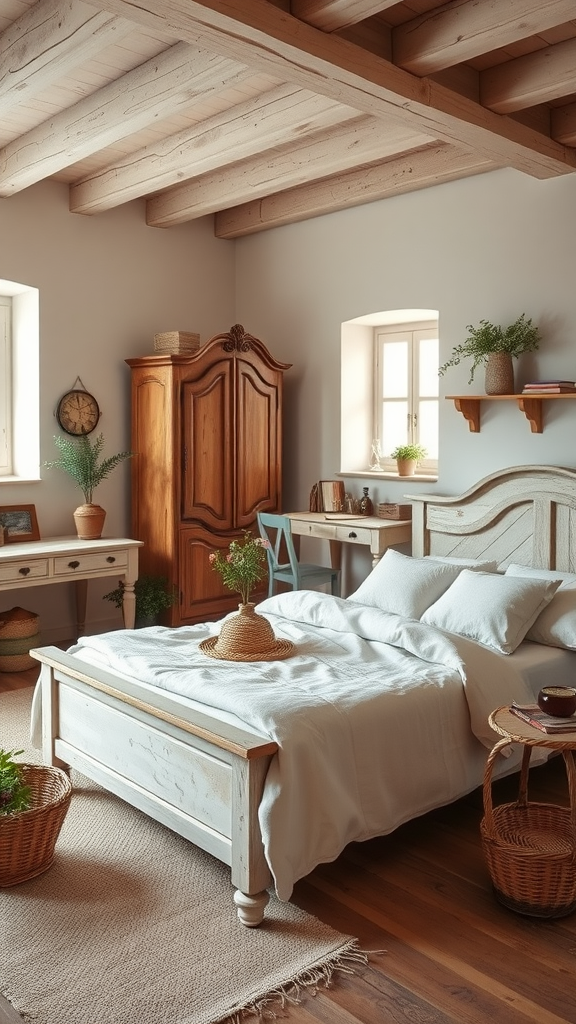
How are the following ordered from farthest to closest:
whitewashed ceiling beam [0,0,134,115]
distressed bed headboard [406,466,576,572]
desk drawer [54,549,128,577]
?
desk drawer [54,549,128,577], distressed bed headboard [406,466,576,572], whitewashed ceiling beam [0,0,134,115]

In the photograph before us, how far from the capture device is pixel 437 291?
16.3 feet

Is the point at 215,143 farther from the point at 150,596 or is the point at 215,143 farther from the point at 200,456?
the point at 150,596

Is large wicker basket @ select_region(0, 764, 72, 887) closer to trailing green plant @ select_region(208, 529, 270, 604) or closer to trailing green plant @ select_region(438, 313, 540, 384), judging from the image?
trailing green plant @ select_region(208, 529, 270, 604)

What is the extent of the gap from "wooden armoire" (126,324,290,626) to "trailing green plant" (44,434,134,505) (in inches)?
11.4

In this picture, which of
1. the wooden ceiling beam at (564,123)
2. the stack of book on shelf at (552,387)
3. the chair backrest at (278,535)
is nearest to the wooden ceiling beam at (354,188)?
the wooden ceiling beam at (564,123)

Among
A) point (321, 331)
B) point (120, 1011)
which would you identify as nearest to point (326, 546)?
point (321, 331)

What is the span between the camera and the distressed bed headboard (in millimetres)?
4141

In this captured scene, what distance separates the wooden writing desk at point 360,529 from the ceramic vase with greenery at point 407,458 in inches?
13.0

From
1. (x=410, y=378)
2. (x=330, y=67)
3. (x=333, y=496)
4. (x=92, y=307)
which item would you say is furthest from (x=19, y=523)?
(x=330, y=67)

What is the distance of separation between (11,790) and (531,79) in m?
3.04

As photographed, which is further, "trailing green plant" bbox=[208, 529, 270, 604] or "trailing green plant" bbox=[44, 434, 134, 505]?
"trailing green plant" bbox=[44, 434, 134, 505]

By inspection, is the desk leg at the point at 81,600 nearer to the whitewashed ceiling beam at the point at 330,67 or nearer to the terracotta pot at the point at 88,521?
the terracotta pot at the point at 88,521

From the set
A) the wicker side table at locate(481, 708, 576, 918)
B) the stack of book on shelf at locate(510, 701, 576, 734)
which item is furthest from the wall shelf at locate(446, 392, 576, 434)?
the wicker side table at locate(481, 708, 576, 918)

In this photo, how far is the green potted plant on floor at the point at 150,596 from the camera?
526cm
